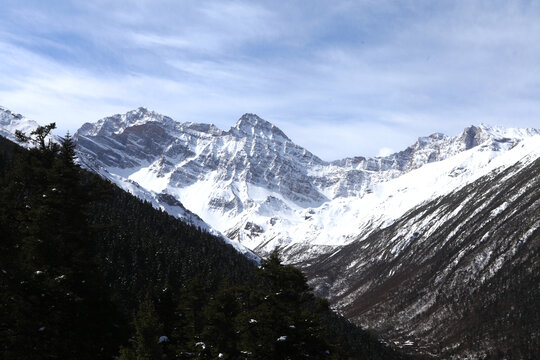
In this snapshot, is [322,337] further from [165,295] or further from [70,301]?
[165,295]

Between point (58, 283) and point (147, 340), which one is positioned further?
point (147, 340)

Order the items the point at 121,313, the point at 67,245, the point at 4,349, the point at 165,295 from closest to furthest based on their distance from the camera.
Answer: the point at 4,349 → the point at 67,245 → the point at 121,313 → the point at 165,295

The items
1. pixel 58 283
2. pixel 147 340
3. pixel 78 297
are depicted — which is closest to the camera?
pixel 58 283

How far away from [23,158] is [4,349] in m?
16.8

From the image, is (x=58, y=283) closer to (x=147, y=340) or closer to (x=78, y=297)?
(x=78, y=297)

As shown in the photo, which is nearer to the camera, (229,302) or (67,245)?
(67,245)

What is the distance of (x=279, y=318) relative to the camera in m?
25.8

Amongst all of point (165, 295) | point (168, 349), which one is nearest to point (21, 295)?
point (168, 349)

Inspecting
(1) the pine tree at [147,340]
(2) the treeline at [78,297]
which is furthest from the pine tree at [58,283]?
(1) the pine tree at [147,340]

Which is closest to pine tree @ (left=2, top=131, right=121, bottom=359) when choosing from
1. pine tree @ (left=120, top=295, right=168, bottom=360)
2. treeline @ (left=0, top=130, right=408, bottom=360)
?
treeline @ (left=0, top=130, right=408, bottom=360)

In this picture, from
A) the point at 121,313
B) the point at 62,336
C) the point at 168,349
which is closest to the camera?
the point at 62,336

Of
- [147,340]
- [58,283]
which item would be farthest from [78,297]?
[147,340]

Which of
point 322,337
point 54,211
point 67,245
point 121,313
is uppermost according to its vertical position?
point 54,211

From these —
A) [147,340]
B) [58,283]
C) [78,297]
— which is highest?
[58,283]
